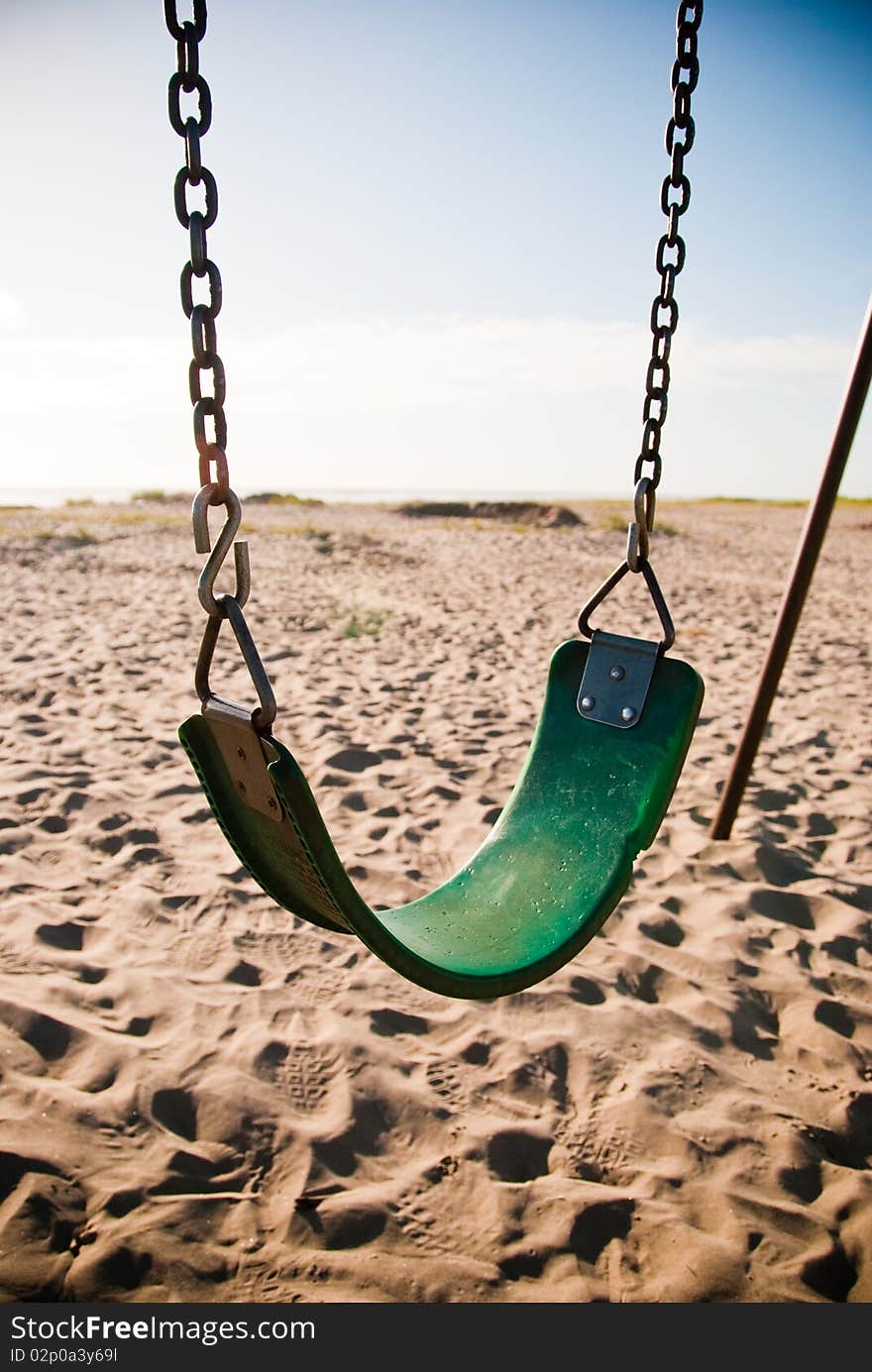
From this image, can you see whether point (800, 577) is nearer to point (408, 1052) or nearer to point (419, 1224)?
point (408, 1052)

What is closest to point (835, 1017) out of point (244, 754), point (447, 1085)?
point (447, 1085)

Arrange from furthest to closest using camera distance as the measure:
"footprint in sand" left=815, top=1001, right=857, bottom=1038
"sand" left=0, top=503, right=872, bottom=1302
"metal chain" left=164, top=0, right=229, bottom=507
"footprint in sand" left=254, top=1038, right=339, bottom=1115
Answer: "footprint in sand" left=815, top=1001, right=857, bottom=1038 < "footprint in sand" left=254, top=1038, right=339, bottom=1115 < "sand" left=0, top=503, right=872, bottom=1302 < "metal chain" left=164, top=0, right=229, bottom=507

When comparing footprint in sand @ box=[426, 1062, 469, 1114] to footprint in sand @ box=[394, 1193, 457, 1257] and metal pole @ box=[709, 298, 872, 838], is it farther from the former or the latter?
metal pole @ box=[709, 298, 872, 838]

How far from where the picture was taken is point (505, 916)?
2.09 m

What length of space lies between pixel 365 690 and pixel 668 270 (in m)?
4.09

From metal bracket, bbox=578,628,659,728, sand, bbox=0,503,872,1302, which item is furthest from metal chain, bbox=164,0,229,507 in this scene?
sand, bbox=0,503,872,1302

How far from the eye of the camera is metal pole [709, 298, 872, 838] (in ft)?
9.98

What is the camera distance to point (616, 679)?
2.19 m

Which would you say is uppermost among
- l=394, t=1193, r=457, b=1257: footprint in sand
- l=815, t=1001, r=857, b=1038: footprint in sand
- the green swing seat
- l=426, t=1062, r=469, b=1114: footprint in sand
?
the green swing seat

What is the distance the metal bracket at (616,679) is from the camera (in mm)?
2141

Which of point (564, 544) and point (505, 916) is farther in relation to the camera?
point (564, 544)

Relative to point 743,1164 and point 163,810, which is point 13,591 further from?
point 743,1164

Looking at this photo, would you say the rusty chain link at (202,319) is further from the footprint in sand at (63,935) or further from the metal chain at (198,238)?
the footprint in sand at (63,935)

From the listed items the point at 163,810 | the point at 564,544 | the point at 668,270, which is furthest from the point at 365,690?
the point at 564,544
